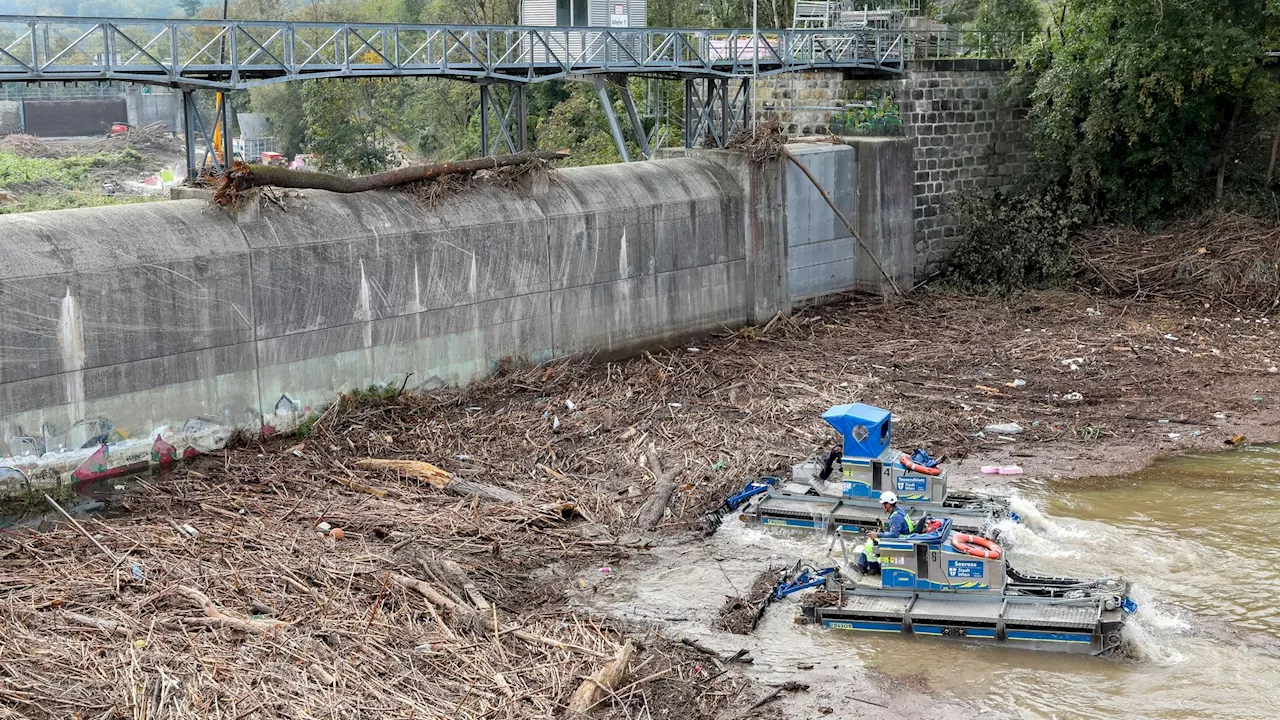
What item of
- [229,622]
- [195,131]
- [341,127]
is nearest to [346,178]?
[195,131]

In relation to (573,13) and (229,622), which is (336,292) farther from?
(573,13)

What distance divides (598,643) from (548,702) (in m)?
1.22

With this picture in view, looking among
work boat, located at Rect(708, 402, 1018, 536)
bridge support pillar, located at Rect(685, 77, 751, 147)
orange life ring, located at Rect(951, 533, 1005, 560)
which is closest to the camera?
orange life ring, located at Rect(951, 533, 1005, 560)

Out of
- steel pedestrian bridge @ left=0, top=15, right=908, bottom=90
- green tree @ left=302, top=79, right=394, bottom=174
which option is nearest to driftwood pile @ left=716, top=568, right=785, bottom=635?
steel pedestrian bridge @ left=0, top=15, right=908, bottom=90

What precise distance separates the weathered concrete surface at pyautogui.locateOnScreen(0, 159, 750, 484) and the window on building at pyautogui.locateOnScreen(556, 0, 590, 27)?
10.0m

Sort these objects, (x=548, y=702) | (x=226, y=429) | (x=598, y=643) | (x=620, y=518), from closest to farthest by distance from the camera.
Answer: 1. (x=548, y=702)
2. (x=598, y=643)
3. (x=620, y=518)
4. (x=226, y=429)

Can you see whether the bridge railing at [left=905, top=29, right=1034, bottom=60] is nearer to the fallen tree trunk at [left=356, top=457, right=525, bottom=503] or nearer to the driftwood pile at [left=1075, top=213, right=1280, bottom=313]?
the driftwood pile at [left=1075, top=213, right=1280, bottom=313]

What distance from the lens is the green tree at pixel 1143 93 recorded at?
23.1 metres

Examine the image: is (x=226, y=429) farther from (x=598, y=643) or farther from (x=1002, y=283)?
(x=1002, y=283)

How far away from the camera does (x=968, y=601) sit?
11586 mm

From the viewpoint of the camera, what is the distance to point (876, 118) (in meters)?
25.2

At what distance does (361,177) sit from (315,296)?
1966 millimetres

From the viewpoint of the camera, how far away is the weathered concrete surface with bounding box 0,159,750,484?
1388 centimetres

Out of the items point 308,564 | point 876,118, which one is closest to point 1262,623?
point 308,564
